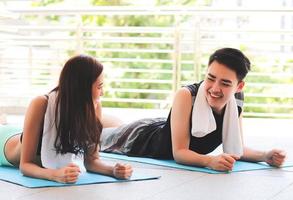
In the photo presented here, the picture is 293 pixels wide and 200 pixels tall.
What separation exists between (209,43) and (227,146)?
10.1ft

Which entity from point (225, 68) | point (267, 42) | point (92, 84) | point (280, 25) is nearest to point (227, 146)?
point (225, 68)

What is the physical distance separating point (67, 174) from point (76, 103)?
0.25 metres

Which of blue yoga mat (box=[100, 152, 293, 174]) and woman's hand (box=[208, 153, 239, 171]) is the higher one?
woman's hand (box=[208, 153, 239, 171])

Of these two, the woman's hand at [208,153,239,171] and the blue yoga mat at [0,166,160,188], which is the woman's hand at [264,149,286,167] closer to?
the woman's hand at [208,153,239,171]

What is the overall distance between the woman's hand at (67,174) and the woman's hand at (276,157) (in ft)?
3.23

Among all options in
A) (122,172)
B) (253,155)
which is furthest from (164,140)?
(122,172)

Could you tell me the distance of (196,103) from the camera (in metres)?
2.49

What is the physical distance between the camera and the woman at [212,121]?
7.89 feet

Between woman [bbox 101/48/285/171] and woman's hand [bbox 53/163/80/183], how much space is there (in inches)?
24.2

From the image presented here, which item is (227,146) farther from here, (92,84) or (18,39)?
(18,39)

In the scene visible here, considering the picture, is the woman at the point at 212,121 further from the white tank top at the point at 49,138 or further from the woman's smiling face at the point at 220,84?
the white tank top at the point at 49,138

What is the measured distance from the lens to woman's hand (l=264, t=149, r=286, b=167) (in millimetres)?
2596

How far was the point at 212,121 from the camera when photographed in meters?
2.52

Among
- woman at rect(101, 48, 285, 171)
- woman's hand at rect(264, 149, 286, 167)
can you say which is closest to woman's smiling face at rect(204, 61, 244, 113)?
woman at rect(101, 48, 285, 171)
